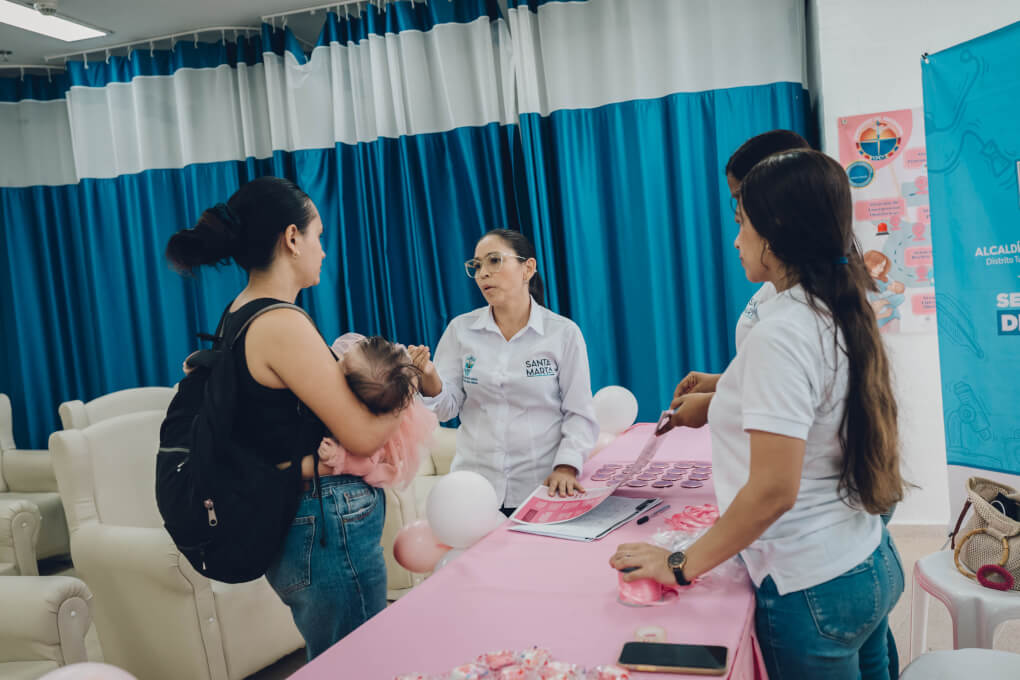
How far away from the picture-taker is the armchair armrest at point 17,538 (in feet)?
12.1

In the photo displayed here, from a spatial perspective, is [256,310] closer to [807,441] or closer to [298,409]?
[298,409]

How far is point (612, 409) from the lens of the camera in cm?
274

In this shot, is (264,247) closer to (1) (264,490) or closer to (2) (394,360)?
(2) (394,360)

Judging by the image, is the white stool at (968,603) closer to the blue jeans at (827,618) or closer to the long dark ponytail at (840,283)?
the blue jeans at (827,618)

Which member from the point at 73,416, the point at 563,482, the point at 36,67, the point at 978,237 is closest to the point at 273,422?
the point at 563,482

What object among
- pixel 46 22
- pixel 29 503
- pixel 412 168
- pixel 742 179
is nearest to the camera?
pixel 742 179

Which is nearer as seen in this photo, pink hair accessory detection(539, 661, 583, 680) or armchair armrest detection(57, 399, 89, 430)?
pink hair accessory detection(539, 661, 583, 680)

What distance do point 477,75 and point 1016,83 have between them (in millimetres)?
2441

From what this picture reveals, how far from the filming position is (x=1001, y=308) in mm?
2467

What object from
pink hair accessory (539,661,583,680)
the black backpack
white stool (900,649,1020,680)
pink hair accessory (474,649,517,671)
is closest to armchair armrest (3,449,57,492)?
the black backpack

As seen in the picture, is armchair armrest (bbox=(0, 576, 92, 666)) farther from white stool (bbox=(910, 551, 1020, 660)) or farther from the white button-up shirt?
white stool (bbox=(910, 551, 1020, 660))

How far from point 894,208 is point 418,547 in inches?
109

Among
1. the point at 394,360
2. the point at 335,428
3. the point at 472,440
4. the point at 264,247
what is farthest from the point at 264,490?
the point at 472,440

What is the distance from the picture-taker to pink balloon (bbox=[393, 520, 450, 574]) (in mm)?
1894
